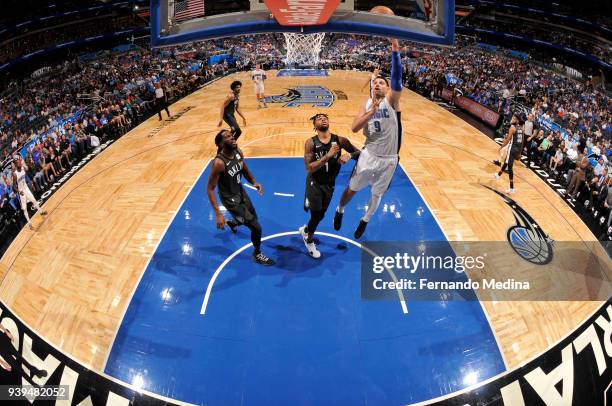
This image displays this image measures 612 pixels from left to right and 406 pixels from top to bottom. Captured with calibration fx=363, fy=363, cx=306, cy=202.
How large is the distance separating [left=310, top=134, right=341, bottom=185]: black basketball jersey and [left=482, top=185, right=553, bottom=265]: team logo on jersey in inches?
145

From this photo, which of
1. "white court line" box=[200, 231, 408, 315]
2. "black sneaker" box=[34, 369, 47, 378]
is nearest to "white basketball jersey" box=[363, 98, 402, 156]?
"white court line" box=[200, 231, 408, 315]

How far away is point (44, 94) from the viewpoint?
60.4ft

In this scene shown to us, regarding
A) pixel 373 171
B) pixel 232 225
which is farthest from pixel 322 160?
pixel 232 225

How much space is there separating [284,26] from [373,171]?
2.41 metres

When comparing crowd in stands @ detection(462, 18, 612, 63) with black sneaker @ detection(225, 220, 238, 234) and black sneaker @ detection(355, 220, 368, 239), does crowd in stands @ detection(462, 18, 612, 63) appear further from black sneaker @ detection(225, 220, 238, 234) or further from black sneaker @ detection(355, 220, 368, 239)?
black sneaker @ detection(225, 220, 238, 234)

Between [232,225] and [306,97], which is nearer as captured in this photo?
[232,225]

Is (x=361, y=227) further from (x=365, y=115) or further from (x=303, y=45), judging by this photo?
(x=303, y=45)

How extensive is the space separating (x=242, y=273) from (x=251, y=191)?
285cm

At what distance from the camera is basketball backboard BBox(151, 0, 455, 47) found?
456 centimetres

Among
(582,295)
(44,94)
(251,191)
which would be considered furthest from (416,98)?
(44,94)

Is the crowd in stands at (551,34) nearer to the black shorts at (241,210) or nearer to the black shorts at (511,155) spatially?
the black shorts at (511,155)

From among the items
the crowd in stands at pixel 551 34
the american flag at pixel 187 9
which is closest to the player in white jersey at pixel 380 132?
the american flag at pixel 187 9

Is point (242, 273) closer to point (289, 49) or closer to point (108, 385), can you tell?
point (108, 385)

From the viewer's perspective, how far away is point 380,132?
15.2 ft
